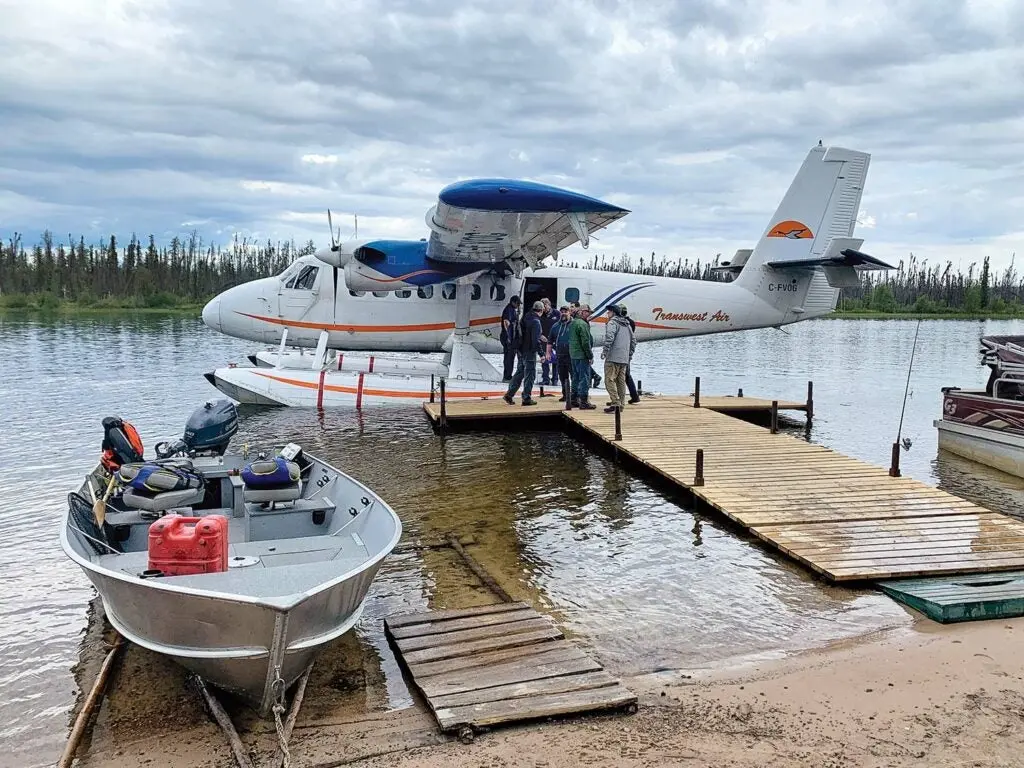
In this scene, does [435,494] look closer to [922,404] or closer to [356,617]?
[356,617]

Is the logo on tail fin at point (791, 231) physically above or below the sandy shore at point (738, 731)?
above

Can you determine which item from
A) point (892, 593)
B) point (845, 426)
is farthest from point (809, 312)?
point (892, 593)

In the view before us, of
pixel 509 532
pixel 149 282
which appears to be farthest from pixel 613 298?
pixel 149 282

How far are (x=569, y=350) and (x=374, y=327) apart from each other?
199 inches

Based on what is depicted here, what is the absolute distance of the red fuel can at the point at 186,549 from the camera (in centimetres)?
489

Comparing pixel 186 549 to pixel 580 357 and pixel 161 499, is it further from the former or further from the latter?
pixel 580 357

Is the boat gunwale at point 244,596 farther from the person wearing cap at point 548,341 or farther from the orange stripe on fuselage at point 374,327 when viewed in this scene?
the orange stripe on fuselage at point 374,327

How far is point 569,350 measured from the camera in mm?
13898

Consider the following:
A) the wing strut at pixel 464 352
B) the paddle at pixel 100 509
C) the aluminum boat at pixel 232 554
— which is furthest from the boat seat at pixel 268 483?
the wing strut at pixel 464 352

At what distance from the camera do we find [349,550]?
581cm

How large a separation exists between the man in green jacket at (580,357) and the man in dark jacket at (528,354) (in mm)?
701

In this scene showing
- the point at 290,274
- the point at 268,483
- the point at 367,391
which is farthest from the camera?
the point at 290,274

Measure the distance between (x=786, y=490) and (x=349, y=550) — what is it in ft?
16.4

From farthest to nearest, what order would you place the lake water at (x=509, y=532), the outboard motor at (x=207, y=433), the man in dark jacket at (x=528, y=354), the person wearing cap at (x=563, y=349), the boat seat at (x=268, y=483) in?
1. the man in dark jacket at (x=528, y=354)
2. the person wearing cap at (x=563, y=349)
3. the outboard motor at (x=207, y=433)
4. the boat seat at (x=268, y=483)
5. the lake water at (x=509, y=532)
